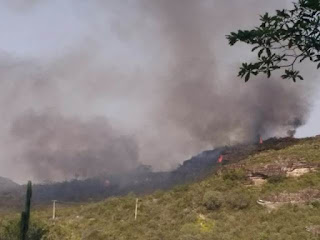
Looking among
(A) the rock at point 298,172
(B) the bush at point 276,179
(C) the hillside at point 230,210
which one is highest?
(A) the rock at point 298,172

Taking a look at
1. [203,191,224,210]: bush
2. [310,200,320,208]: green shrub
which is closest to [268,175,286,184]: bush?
[203,191,224,210]: bush

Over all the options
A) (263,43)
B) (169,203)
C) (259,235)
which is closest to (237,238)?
(259,235)

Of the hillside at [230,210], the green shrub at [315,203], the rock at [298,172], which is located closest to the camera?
the hillside at [230,210]

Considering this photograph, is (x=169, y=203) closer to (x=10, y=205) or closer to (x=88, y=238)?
(x=88, y=238)

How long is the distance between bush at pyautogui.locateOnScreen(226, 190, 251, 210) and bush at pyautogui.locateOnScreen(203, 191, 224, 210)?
1.61m

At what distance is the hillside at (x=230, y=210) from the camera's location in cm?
6406

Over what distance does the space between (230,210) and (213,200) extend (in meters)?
4.07

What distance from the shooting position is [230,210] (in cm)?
8356

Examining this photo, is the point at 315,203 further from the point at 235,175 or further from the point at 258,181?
the point at 235,175

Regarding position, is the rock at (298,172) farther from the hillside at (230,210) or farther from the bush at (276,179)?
the bush at (276,179)

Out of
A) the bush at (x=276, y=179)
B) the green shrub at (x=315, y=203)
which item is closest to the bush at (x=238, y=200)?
the bush at (x=276, y=179)

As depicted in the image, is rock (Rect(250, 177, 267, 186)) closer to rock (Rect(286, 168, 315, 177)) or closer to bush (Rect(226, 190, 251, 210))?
rock (Rect(286, 168, 315, 177))

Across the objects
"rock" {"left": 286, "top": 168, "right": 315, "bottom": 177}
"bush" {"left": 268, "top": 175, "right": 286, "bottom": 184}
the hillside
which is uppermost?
"rock" {"left": 286, "top": 168, "right": 315, "bottom": 177}

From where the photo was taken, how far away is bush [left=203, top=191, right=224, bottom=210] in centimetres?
8544
